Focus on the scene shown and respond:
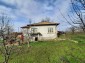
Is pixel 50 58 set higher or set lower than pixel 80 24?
lower

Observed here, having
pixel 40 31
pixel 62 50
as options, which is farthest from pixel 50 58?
pixel 40 31

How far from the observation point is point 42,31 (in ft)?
171

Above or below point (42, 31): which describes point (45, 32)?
below

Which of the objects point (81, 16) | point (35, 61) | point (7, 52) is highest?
point (81, 16)

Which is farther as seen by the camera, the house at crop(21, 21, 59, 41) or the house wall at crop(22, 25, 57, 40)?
the house at crop(21, 21, 59, 41)

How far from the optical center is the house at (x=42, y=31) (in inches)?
2013

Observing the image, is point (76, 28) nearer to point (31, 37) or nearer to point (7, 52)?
point (7, 52)

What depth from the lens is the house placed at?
5112 centimetres

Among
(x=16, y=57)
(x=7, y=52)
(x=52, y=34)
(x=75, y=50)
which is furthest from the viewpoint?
(x=52, y=34)

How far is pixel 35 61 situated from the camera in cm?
2592

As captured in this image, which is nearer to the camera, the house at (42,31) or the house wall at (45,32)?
the house wall at (45,32)

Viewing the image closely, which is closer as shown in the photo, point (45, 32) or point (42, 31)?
point (45, 32)

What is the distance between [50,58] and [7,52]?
531 inches

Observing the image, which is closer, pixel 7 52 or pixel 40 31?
pixel 7 52
